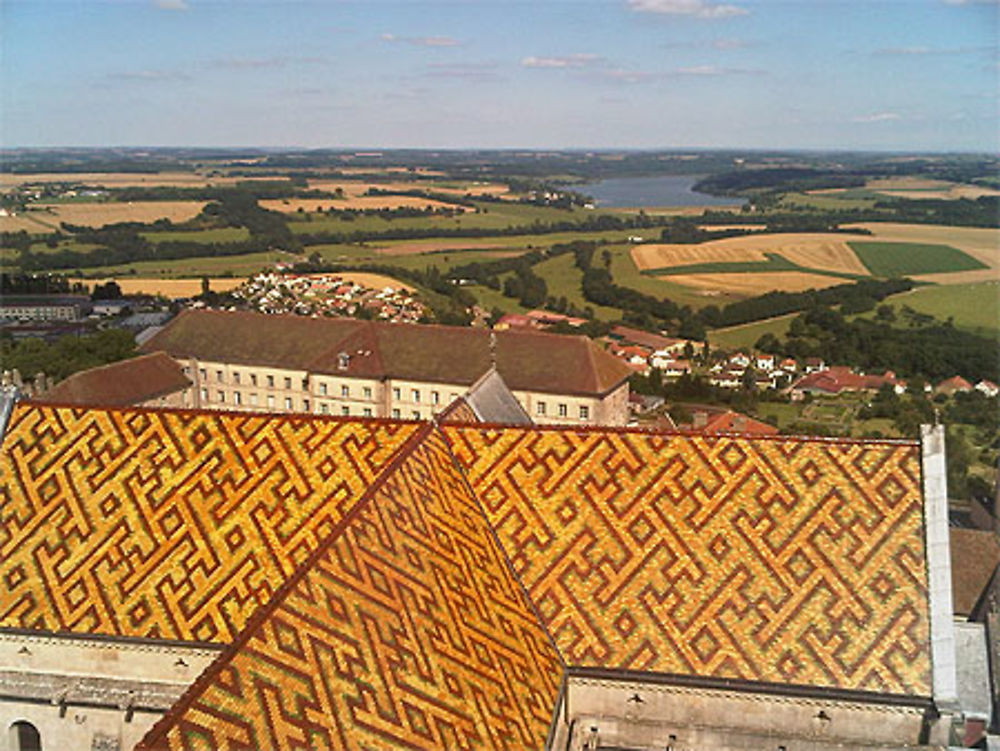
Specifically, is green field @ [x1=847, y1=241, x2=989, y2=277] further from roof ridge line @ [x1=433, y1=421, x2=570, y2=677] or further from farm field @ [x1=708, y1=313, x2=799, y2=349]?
roof ridge line @ [x1=433, y1=421, x2=570, y2=677]

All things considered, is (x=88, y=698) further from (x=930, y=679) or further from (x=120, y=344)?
(x=120, y=344)

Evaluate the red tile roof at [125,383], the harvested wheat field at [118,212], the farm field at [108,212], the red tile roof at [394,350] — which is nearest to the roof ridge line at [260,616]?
the red tile roof at [125,383]

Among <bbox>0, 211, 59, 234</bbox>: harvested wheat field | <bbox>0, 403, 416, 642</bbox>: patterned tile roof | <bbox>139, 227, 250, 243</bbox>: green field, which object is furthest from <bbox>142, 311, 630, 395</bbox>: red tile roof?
<bbox>139, 227, 250, 243</bbox>: green field

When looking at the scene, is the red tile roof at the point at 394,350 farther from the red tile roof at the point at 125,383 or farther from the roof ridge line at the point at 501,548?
the roof ridge line at the point at 501,548

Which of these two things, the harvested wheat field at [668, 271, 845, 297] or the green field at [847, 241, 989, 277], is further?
the green field at [847, 241, 989, 277]

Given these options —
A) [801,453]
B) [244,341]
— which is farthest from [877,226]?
[801,453]
